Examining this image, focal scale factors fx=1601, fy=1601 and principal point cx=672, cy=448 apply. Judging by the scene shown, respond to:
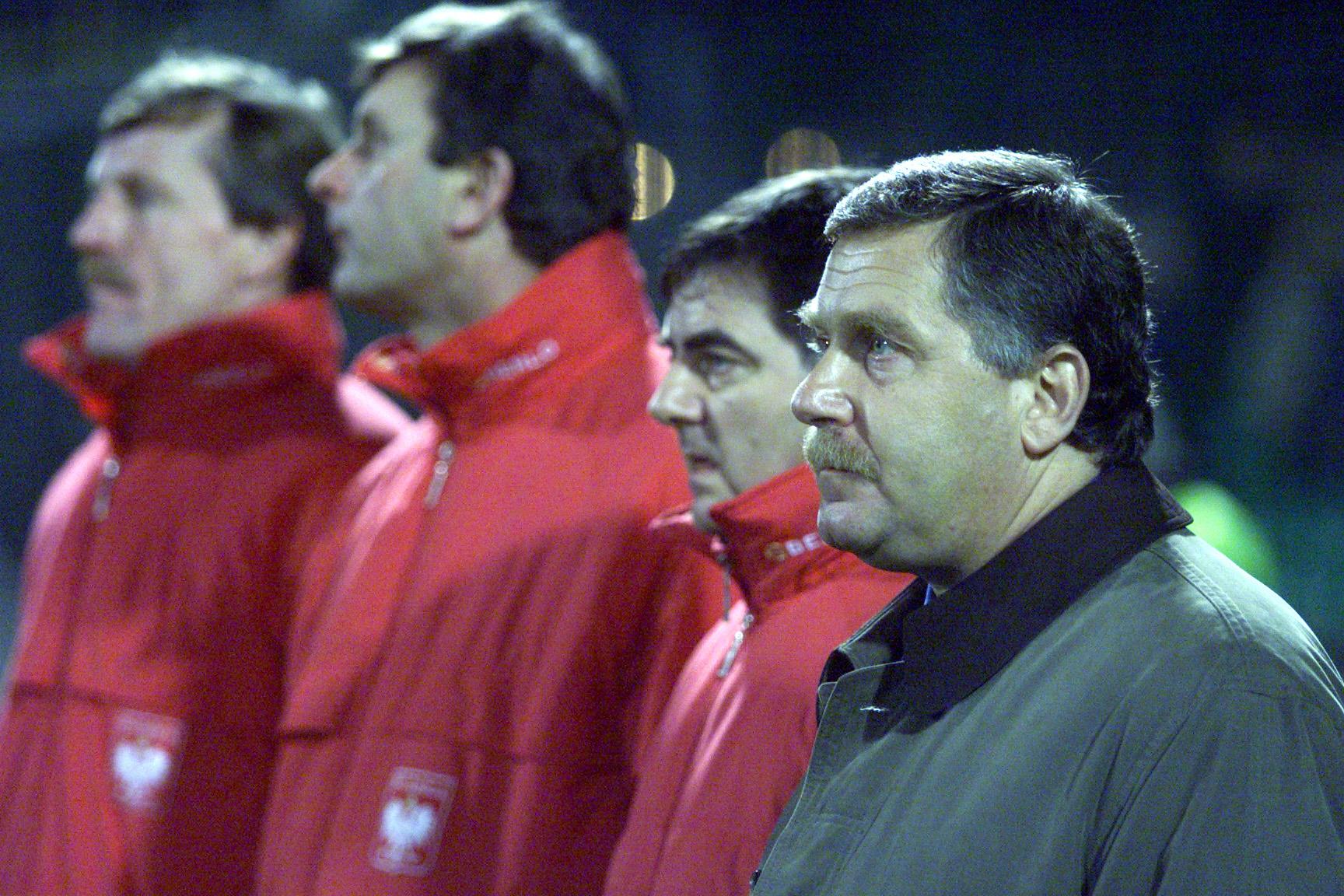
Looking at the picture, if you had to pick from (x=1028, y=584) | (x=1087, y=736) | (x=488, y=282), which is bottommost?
(x=1087, y=736)

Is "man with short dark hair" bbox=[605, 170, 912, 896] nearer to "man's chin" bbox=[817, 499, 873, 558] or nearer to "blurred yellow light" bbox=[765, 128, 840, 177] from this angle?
"man's chin" bbox=[817, 499, 873, 558]

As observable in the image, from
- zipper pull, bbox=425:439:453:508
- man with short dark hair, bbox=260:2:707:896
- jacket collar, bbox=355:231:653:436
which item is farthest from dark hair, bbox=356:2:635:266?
zipper pull, bbox=425:439:453:508

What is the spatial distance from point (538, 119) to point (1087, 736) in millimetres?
1680

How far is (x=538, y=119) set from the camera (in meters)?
2.57

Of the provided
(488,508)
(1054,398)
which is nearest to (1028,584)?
(1054,398)

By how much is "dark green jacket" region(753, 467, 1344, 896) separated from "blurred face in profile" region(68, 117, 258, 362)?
2016 mm

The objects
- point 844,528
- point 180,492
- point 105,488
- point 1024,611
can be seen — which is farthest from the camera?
point 105,488

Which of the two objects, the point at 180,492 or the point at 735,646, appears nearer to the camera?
the point at 735,646

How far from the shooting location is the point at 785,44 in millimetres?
3797

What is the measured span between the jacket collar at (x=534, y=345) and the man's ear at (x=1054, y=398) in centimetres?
111

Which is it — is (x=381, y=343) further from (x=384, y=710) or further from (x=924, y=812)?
(x=924, y=812)

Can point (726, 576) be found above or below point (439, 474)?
below

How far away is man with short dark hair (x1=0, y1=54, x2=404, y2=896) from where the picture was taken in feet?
8.66

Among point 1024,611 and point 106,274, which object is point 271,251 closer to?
point 106,274
